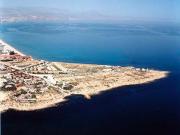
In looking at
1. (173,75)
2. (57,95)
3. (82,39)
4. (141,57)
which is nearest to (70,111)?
(57,95)

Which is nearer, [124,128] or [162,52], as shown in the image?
[124,128]

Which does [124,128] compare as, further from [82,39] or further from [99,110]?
[82,39]

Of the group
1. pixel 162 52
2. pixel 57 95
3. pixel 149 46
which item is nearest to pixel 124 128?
pixel 57 95

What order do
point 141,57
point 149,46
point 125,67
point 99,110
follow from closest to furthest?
point 99,110 → point 125,67 → point 141,57 → point 149,46

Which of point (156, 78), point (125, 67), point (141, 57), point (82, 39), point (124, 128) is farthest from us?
point (82, 39)

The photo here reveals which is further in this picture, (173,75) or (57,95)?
(173,75)

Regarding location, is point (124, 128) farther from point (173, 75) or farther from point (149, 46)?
point (149, 46)
